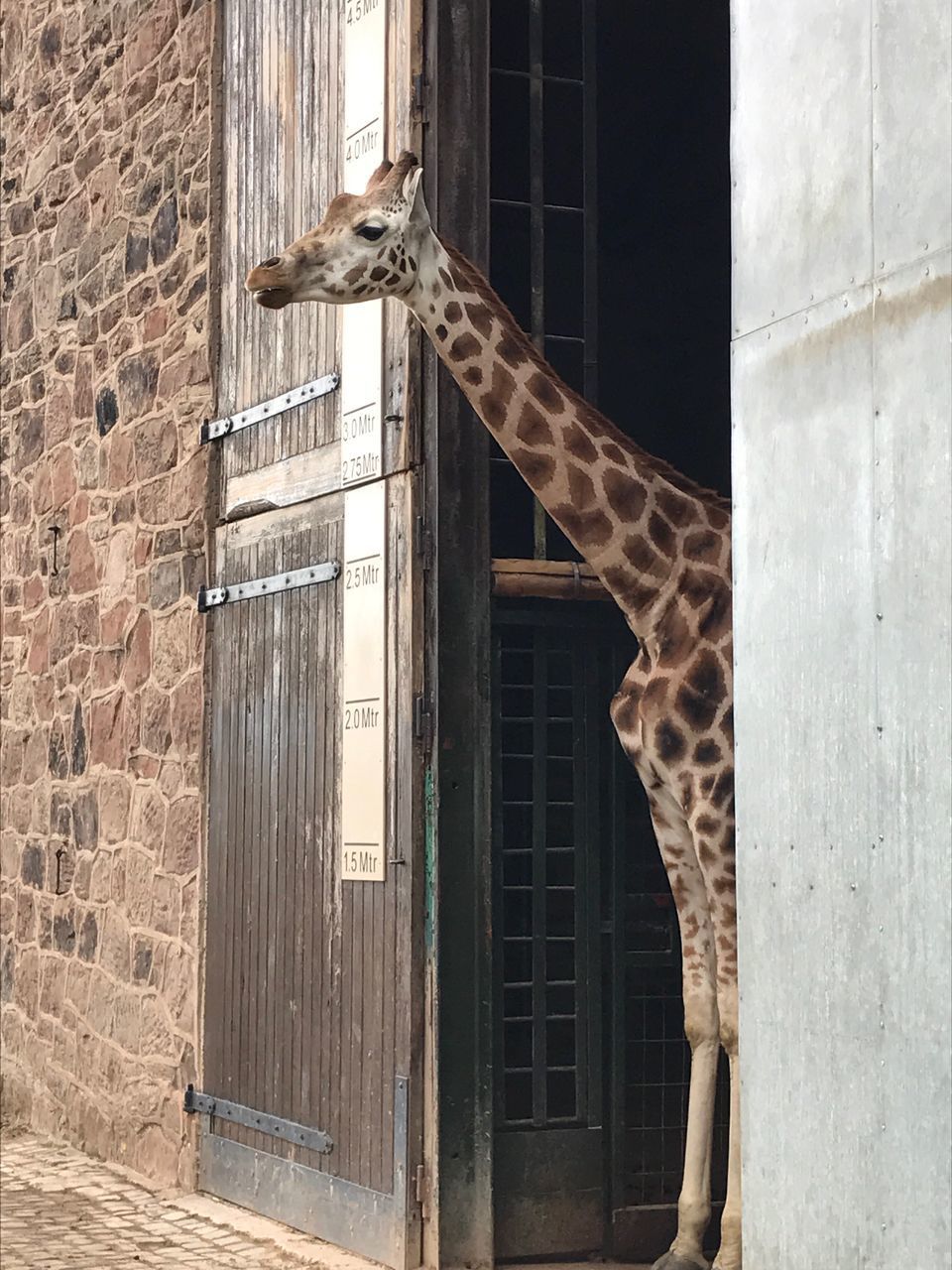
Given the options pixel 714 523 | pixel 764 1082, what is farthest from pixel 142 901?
pixel 764 1082

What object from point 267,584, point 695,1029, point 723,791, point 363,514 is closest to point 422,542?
point 363,514

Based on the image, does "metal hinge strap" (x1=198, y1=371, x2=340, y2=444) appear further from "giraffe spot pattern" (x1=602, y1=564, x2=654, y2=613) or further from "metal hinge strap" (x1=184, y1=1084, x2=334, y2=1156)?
"metal hinge strap" (x1=184, y1=1084, x2=334, y2=1156)

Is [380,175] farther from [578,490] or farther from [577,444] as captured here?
[578,490]

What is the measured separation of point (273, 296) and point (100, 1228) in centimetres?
326

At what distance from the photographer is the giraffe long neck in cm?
519

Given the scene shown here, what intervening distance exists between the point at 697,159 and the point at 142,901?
3.52m

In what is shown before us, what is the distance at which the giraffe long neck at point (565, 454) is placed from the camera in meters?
5.19

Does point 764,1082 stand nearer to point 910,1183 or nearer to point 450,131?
point 910,1183

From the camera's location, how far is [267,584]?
6.68m

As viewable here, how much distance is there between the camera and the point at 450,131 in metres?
5.77

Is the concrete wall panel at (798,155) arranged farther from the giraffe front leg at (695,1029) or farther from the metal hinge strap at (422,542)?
the metal hinge strap at (422,542)

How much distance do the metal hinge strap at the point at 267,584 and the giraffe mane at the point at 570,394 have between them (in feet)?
3.93

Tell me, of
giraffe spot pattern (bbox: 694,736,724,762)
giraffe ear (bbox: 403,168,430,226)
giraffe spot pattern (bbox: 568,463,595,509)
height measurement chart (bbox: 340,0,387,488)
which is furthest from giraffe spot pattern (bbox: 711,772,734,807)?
giraffe ear (bbox: 403,168,430,226)

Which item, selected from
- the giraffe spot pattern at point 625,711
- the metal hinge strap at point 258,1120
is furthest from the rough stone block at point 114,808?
the giraffe spot pattern at point 625,711
